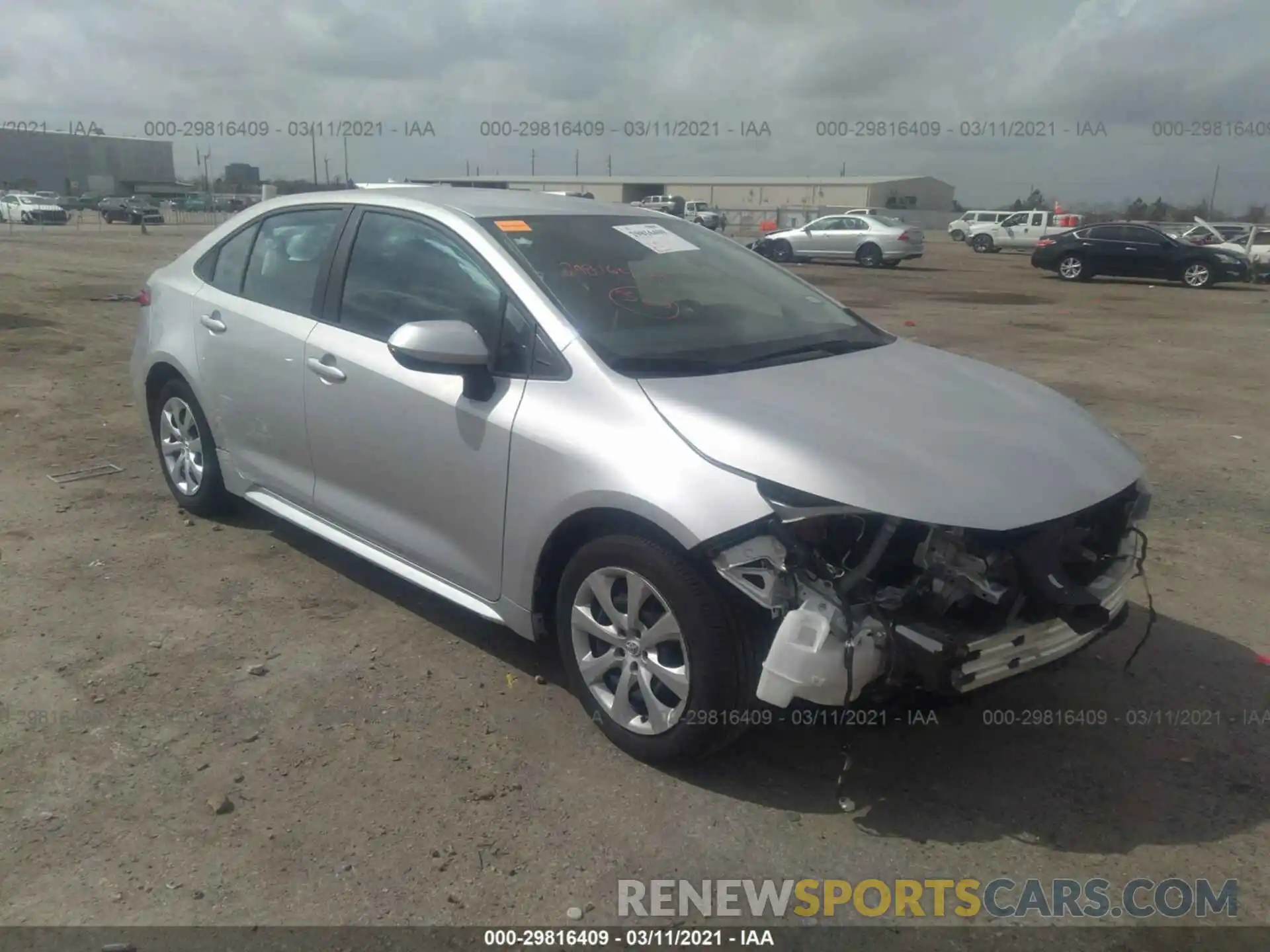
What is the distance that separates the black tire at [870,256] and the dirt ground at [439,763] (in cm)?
2379

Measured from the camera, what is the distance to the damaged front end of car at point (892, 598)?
2748 millimetres

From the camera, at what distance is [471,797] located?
3.07m

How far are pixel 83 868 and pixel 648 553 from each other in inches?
69.7

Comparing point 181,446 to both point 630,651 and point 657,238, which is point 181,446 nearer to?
point 657,238

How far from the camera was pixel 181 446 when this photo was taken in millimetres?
5270

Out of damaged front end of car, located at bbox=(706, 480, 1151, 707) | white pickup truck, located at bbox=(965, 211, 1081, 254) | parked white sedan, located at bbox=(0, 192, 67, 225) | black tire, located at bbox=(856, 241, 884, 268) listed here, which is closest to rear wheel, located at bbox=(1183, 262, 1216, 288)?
black tire, located at bbox=(856, 241, 884, 268)

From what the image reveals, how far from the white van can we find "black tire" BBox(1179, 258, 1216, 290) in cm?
1719

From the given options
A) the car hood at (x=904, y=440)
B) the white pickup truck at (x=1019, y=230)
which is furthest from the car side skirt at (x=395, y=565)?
the white pickup truck at (x=1019, y=230)

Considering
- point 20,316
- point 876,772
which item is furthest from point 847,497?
point 20,316

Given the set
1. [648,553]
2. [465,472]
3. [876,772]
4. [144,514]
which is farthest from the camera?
[144,514]

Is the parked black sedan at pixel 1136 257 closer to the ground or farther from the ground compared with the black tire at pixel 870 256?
farther from the ground

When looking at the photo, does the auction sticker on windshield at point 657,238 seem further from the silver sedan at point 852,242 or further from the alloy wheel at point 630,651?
the silver sedan at point 852,242

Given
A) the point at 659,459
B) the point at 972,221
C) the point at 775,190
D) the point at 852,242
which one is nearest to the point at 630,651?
the point at 659,459

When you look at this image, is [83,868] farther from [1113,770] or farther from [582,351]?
[1113,770]
